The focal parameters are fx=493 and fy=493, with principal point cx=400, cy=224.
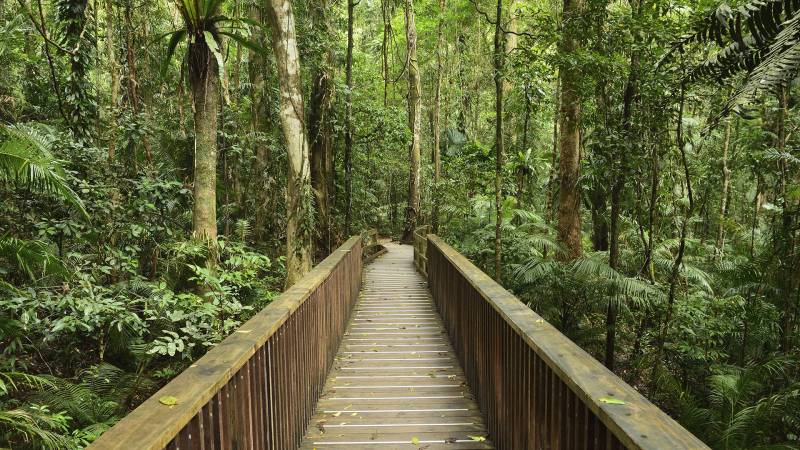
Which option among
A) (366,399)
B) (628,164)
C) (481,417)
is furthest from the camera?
(628,164)

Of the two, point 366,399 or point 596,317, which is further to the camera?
point 596,317

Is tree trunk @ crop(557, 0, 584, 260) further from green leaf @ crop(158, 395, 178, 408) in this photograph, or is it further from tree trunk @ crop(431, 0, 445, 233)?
green leaf @ crop(158, 395, 178, 408)

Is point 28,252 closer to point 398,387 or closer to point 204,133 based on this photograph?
point 204,133

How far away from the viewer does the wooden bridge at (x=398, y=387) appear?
70.2 inches

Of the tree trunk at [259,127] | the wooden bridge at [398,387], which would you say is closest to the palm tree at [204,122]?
the wooden bridge at [398,387]

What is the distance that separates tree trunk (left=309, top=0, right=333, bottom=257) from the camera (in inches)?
464

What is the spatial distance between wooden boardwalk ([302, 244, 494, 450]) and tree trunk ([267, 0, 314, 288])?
1.46 meters

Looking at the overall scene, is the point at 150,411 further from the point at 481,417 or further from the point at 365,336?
the point at 365,336

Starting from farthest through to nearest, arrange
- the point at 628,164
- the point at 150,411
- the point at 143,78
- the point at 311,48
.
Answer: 1. the point at 143,78
2. the point at 311,48
3. the point at 628,164
4. the point at 150,411

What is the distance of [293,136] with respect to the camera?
7.96 m

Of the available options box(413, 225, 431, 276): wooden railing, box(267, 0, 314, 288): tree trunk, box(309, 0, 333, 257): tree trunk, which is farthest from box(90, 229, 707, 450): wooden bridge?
box(413, 225, 431, 276): wooden railing

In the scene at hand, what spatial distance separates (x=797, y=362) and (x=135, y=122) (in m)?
9.82

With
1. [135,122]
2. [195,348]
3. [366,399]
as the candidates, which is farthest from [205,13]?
[366,399]

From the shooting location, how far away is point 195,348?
22.6ft
